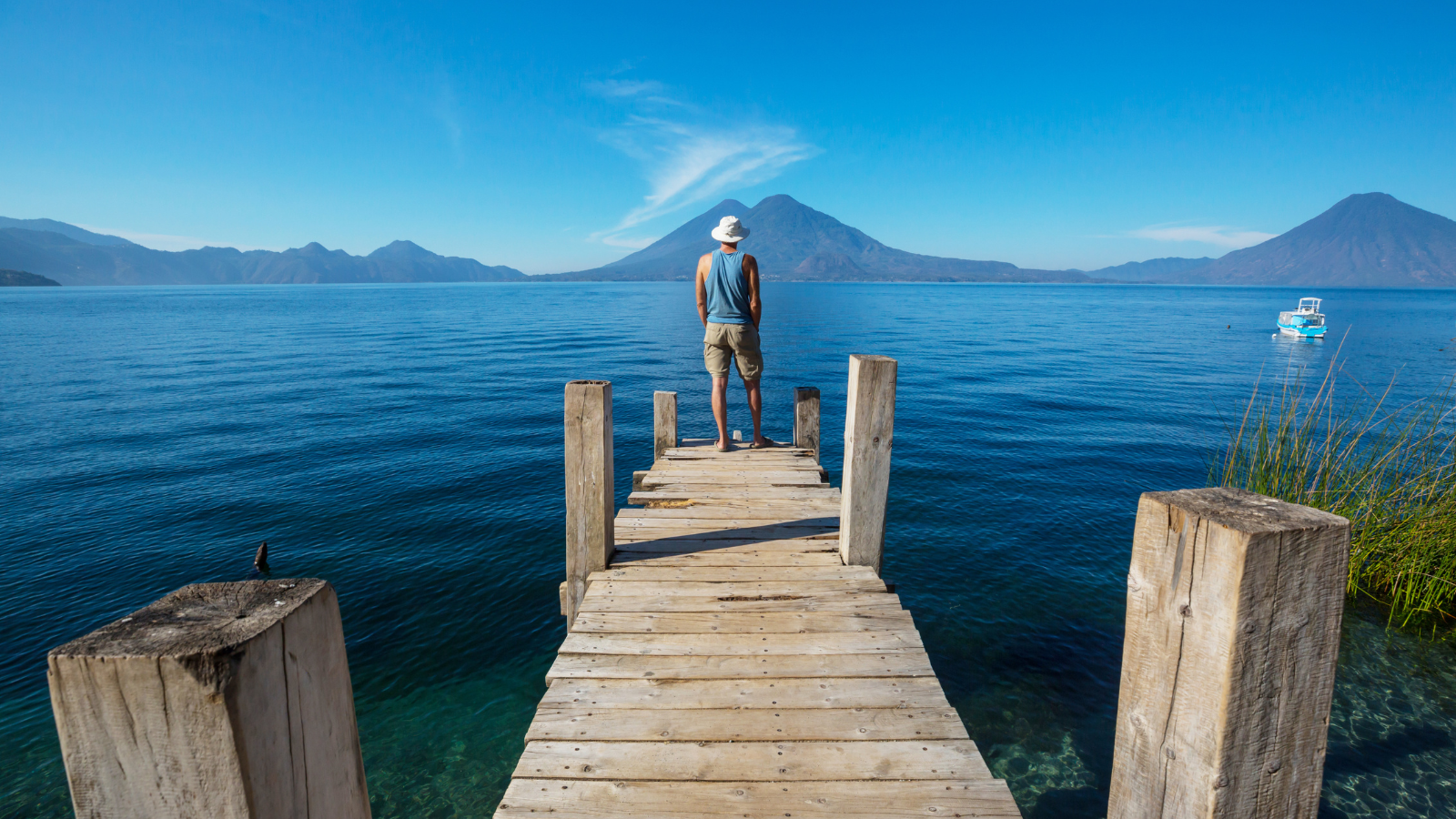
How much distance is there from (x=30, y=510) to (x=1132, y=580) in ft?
51.0

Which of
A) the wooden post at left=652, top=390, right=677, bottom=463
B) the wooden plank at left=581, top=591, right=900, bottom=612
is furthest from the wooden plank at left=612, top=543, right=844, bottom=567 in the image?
the wooden post at left=652, top=390, right=677, bottom=463

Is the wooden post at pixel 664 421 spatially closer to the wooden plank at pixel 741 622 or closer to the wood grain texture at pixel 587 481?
the wood grain texture at pixel 587 481

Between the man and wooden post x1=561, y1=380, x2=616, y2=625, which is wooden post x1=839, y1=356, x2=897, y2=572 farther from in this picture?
the man

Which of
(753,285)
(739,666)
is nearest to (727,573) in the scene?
(739,666)

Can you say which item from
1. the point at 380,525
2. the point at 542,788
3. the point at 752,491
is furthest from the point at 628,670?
the point at 380,525

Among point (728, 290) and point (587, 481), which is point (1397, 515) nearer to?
point (728, 290)

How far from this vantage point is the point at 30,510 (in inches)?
397

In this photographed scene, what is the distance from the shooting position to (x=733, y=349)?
6.94 metres

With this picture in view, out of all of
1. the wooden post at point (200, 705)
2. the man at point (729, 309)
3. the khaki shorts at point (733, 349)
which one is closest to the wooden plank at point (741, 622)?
the wooden post at point (200, 705)

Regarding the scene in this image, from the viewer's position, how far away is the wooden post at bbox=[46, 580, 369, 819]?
3.33 ft

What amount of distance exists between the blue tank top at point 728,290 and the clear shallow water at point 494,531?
4.28 meters

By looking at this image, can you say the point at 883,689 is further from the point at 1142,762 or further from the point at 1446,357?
the point at 1446,357

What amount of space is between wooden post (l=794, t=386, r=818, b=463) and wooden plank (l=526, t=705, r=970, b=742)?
5141mm

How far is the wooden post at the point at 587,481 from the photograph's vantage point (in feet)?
13.9
